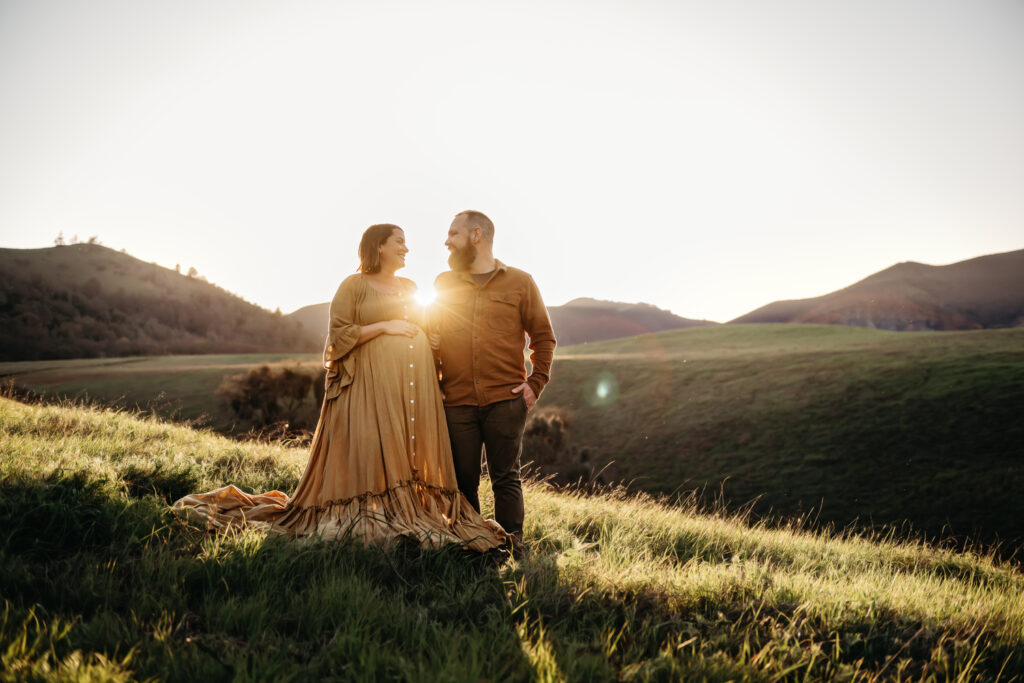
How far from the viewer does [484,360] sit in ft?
15.0

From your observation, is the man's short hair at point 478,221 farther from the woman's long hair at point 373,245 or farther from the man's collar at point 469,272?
the woman's long hair at point 373,245

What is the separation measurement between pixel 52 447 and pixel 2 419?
2.56 m

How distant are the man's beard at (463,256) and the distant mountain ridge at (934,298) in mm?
103217

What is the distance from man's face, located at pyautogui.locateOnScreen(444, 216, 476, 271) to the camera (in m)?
4.63

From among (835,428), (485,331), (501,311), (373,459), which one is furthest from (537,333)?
(835,428)

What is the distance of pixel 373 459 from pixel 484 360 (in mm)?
1230

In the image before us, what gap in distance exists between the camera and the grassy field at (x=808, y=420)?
742 inches

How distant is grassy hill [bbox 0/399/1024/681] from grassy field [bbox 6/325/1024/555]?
981 centimetres

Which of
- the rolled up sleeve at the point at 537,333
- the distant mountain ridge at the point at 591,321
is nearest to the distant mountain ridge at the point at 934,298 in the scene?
the distant mountain ridge at the point at 591,321

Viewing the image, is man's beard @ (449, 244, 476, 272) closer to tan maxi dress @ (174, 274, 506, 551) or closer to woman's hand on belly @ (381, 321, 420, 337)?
tan maxi dress @ (174, 274, 506, 551)

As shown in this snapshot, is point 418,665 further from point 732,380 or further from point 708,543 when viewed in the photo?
point 732,380

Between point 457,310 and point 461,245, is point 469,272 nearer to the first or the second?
point 461,245

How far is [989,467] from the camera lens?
19469 mm

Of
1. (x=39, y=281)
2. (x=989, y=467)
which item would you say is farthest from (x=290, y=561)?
(x=39, y=281)
